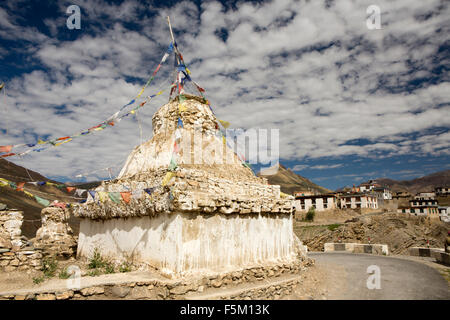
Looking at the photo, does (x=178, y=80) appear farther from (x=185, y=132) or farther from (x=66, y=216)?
(x=66, y=216)

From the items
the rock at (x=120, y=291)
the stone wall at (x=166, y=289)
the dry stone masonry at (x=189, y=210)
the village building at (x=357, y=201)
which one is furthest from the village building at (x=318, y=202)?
the rock at (x=120, y=291)

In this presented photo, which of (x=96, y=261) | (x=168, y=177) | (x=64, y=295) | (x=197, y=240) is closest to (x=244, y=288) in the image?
(x=197, y=240)

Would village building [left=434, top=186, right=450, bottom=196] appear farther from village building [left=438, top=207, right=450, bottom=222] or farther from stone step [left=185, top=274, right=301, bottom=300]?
stone step [left=185, top=274, right=301, bottom=300]

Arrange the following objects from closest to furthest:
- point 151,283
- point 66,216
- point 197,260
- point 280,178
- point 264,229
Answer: point 151,283 < point 197,260 < point 264,229 < point 66,216 < point 280,178

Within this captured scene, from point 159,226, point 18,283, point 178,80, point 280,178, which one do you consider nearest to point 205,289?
point 159,226

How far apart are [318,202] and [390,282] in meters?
53.2

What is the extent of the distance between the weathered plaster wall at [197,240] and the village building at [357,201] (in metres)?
59.0

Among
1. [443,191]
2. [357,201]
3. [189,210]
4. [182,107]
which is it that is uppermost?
[443,191]

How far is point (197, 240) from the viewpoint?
7469mm

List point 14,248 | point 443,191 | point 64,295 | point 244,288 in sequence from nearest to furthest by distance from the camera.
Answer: point 64,295
point 244,288
point 14,248
point 443,191

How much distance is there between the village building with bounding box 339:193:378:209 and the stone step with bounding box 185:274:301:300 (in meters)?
59.5

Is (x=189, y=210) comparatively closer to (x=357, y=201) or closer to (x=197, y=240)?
(x=197, y=240)

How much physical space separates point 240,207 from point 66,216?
389 inches

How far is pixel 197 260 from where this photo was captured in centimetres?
739
